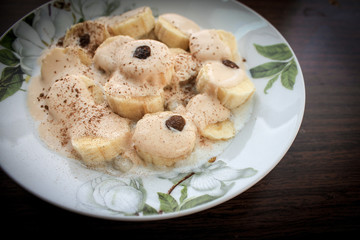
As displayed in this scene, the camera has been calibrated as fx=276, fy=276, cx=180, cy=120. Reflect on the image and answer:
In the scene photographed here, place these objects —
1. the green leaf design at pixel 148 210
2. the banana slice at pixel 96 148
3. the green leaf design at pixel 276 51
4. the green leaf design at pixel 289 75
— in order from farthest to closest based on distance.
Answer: the green leaf design at pixel 276 51 < the green leaf design at pixel 289 75 < the banana slice at pixel 96 148 < the green leaf design at pixel 148 210

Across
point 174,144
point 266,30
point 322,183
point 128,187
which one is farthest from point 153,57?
point 322,183

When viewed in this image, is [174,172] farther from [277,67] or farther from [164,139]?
[277,67]

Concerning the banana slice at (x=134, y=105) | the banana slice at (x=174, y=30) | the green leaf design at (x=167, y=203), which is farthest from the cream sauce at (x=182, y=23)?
the green leaf design at (x=167, y=203)

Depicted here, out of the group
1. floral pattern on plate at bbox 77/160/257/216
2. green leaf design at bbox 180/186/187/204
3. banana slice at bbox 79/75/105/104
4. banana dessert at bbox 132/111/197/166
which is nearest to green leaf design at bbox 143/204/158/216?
floral pattern on plate at bbox 77/160/257/216

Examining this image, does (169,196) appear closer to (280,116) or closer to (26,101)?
(280,116)

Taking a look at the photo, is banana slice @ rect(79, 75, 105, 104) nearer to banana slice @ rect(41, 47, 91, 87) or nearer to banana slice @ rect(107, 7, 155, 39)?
banana slice @ rect(41, 47, 91, 87)

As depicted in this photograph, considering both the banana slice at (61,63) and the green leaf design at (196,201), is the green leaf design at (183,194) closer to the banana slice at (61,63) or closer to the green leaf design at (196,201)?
the green leaf design at (196,201)
